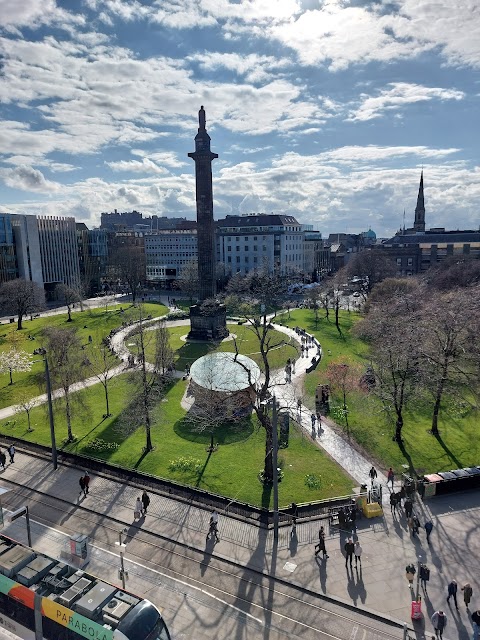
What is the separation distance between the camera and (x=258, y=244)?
118875 millimetres

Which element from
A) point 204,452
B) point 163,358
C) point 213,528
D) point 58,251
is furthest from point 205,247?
point 58,251

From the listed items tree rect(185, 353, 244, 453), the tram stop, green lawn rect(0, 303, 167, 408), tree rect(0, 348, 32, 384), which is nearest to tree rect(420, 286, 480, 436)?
tree rect(185, 353, 244, 453)

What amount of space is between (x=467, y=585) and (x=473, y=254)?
10493cm

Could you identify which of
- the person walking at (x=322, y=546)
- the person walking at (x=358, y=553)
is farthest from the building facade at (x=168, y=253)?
the person walking at (x=358, y=553)

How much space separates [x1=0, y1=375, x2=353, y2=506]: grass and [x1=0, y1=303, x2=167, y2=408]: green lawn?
23.6ft

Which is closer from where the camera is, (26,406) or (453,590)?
(453,590)

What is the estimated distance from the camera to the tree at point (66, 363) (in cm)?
3503

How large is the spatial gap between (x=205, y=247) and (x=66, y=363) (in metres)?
30.5

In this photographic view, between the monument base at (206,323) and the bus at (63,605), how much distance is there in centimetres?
4806

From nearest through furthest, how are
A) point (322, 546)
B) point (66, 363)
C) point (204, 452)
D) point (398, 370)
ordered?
point (322, 546)
point (204, 452)
point (398, 370)
point (66, 363)

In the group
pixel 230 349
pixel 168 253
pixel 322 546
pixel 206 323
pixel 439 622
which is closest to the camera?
pixel 439 622

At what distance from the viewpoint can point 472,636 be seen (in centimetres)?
1644

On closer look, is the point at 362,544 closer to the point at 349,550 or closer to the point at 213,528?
the point at 349,550

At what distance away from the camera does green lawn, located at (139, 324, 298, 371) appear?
5385 centimetres
